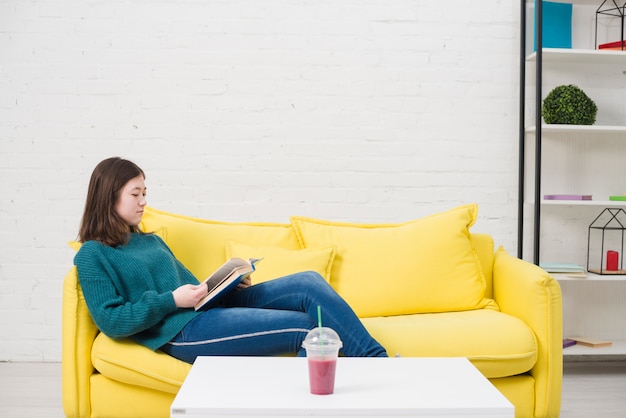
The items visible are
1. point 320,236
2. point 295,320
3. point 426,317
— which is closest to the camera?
point 295,320

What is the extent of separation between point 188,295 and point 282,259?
2.13ft

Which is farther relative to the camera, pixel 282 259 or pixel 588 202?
pixel 588 202

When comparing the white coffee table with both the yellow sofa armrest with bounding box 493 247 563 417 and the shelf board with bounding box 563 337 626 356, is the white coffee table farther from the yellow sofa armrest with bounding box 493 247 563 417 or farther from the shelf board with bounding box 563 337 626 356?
the shelf board with bounding box 563 337 626 356

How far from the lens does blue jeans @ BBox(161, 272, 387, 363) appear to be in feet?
7.47

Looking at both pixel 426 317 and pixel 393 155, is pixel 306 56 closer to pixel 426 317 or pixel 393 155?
pixel 393 155

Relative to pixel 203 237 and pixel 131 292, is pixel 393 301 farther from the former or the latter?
pixel 131 292

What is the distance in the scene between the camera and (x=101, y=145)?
3.66 metres

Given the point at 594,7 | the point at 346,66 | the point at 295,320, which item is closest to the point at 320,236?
the point at 295,320

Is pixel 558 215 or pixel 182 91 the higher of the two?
pixel 182 91

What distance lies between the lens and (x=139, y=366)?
2346mm

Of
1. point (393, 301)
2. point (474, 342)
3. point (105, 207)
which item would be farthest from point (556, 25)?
point (105, 207)

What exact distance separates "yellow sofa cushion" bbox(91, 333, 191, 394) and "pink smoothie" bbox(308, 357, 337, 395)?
31.9 inches

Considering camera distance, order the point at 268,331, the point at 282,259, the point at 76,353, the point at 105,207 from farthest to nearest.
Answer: the point at 282,259 < the point at 105,207 < the point at 76,353 < the point at 268,331

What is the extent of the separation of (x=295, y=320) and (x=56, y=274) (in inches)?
73.4
